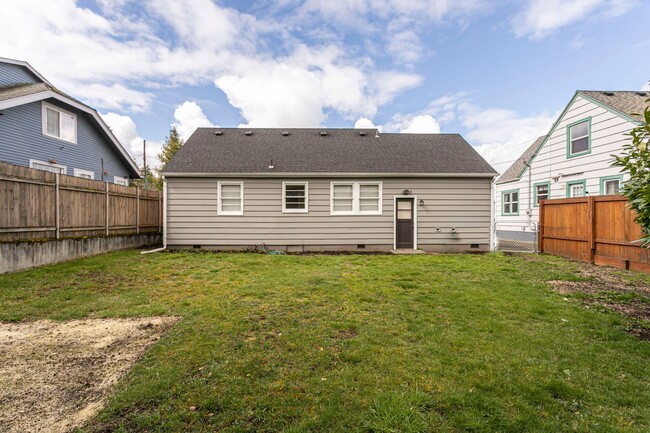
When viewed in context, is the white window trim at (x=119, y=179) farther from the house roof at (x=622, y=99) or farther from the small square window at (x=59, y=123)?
the house roof at (x=622, y=99)

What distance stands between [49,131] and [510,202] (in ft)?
73.5

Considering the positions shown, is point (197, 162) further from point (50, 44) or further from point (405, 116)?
point (405, 116)

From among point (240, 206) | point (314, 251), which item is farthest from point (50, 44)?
point (314, 251)

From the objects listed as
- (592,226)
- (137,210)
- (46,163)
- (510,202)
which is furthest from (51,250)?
(510,202)

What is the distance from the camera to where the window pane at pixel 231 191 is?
35.9 ft

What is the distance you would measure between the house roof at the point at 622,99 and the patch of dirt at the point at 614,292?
6487 millimetres

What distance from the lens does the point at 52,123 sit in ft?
40.0

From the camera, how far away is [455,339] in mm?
3396

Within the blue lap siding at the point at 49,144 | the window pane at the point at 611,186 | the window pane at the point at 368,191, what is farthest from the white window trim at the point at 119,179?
the window pane at the point at 611,186

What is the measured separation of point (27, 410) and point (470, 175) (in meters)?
12.1

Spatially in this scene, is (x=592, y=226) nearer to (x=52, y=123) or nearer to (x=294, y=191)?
(x=294, y=191)

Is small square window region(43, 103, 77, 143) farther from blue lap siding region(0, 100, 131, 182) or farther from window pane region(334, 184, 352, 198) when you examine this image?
window pane region(334, 184, 352, 198)

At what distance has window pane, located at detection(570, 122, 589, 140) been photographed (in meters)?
11.0

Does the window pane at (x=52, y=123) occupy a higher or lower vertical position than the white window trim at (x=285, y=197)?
higher
